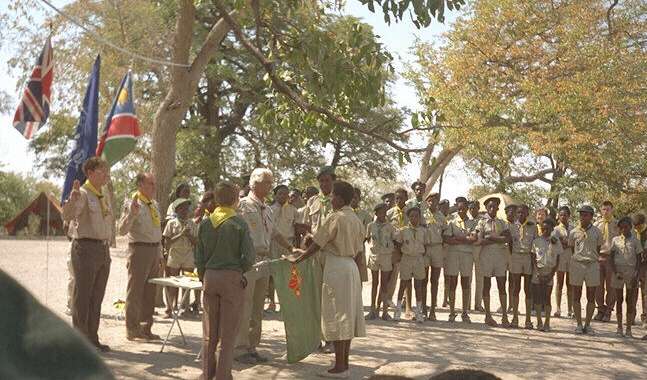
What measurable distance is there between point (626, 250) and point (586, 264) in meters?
0.60

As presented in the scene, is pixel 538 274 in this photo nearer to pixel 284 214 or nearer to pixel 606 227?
pixel 606 227

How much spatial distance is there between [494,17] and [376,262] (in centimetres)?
1334

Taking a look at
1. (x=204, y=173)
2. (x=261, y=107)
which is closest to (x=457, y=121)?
(x=204, y=173)

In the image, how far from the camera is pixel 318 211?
1084 centimetres

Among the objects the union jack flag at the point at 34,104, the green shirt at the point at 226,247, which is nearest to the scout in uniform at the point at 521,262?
the green shirt at the point at 226,247

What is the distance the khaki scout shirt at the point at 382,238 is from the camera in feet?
43.7

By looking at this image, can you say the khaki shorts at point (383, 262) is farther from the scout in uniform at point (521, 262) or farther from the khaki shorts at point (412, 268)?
the scout in uniform at point (521, 262)

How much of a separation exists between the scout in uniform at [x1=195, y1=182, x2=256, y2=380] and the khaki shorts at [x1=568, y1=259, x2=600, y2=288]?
6.63m

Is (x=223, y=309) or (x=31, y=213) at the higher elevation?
A: (x=31, y=213)

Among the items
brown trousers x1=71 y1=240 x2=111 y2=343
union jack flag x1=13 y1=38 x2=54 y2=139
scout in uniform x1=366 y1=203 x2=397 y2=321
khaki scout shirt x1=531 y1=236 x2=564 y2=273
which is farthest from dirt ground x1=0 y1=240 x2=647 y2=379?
union jack flag x1=13 y1=38 x2=54 y2=139

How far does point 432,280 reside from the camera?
13.4m

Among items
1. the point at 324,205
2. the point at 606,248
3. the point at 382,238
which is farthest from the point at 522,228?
the point at 324,205

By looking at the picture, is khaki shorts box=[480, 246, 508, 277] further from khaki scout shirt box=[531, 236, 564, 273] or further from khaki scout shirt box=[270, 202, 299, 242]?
khaki scout shirt box=[270, 202, 299, 242]

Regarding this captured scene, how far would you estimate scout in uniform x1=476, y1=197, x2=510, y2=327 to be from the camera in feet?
42.5
